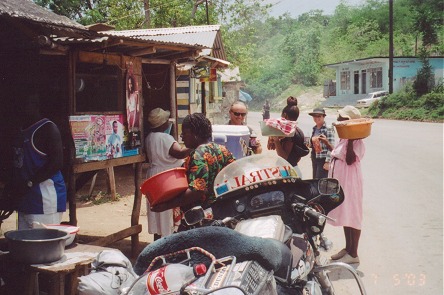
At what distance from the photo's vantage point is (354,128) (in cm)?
493

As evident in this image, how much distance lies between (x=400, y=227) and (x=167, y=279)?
6019 mm

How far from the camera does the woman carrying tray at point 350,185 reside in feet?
17.7

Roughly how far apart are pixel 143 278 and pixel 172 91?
566cm

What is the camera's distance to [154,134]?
18.8 ft

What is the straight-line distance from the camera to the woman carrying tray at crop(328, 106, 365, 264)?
539 centimetres

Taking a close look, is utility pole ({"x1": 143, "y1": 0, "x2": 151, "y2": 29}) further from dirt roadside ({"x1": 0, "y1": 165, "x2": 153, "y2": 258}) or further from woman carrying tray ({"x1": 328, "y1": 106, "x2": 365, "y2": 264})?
woman carrying tray ({"x1": 328, "y1": 106, "x2": 365, "y2": 264})

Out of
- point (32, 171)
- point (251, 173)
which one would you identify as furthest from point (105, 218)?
point (251, 173)

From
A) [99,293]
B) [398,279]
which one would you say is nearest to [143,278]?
[99,293]

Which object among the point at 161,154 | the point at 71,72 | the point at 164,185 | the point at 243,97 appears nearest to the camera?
the point at 164,185

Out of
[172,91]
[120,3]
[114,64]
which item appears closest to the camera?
[114,64]

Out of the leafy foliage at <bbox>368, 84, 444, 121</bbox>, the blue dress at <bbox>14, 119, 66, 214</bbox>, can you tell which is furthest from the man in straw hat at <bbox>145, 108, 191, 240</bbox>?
the leafy foliage at <bbox>368, 84, 444, 121</bbox>

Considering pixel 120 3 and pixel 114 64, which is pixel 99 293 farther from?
pixel 120 3

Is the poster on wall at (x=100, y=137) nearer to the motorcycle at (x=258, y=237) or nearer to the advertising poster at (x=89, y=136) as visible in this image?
the advertising poster at (x=89, y=136)

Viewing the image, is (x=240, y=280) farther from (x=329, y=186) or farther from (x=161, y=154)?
(x=161, y=154)
